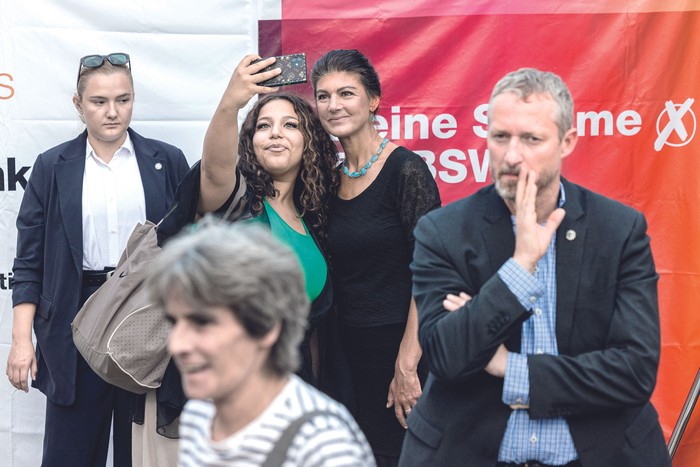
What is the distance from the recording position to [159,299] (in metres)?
1.77

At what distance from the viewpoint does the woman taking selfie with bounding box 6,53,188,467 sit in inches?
156

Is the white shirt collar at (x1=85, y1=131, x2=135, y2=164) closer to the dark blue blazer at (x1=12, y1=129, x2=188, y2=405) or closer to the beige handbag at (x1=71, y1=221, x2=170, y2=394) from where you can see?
the dark blue blazer at (x1=12, y1=129, x2=188, y2=405)

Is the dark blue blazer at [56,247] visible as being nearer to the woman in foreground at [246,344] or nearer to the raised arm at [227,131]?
the raised arm at [227,131]

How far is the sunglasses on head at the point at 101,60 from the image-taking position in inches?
157

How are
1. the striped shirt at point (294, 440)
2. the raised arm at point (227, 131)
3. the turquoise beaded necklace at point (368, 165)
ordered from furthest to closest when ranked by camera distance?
1. the turquoise beaded necklace at point (368, 165)
2. the raised arm at point (227, 131)
3. the striped shirt at point (294, 440)

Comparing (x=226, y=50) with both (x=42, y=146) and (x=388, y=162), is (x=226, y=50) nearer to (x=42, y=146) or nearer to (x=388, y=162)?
(x=42, y=146)

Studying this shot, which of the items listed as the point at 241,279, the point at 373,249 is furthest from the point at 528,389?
the point at 373,249

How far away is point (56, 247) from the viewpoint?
157 inches

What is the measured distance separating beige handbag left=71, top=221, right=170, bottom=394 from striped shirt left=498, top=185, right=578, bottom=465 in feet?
5.12

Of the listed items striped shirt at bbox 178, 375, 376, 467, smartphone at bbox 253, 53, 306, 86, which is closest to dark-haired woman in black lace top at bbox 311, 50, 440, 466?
smartphone at bbox 253, 53, 306, 86

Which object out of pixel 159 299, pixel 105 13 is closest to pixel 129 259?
pixel 105 13

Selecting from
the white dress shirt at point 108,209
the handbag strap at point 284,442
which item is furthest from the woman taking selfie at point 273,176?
the handbag strap at point 284,442

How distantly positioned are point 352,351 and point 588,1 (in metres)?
1.85

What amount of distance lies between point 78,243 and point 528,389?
2.17 metres
